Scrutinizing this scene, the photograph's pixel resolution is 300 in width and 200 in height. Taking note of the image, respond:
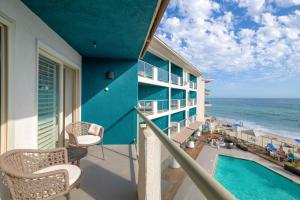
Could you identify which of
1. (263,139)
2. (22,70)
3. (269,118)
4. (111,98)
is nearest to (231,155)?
(111,98)

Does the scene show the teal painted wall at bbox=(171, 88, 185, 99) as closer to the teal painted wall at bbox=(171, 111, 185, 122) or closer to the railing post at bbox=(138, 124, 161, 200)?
the teal painted wall at bbox=(171, 111, 185, 122)

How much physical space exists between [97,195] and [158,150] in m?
1.50

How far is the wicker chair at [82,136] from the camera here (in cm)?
351

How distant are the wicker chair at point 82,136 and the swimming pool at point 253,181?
8854mm

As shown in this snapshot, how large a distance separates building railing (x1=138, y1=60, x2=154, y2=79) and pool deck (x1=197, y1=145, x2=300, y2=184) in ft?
23.4

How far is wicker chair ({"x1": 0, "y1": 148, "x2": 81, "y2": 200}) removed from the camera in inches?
61.7

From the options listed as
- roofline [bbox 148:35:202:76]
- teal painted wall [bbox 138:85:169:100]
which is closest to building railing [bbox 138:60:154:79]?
roofline [bbox 148:35:202:76]

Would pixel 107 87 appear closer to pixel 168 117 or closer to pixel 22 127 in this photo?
pixel 22 127

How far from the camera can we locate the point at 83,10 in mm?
2613

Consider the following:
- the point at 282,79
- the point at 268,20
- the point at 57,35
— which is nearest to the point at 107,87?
the point at 57,35

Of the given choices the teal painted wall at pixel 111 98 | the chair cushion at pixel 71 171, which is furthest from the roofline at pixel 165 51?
the chair cushion at pixel 71 171

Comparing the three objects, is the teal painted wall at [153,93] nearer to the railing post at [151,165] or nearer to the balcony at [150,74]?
the balcony at [150,74]

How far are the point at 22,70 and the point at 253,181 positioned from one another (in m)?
13.8

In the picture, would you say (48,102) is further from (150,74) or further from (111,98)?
(150,74)
